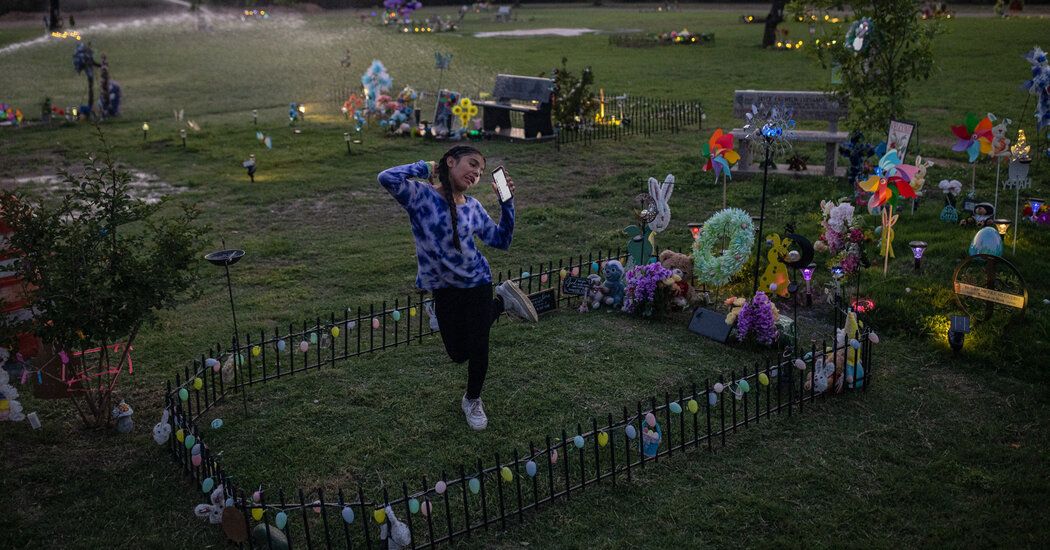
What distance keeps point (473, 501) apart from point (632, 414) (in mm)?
1845

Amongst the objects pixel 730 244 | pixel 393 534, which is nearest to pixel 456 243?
pixel 393 534

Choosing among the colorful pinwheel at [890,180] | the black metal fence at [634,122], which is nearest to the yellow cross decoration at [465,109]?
the black metal fence at [634,122]

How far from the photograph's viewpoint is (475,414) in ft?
26.5

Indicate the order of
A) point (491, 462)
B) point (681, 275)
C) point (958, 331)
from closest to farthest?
point (491, 462) → point (958, 331) → point (681, 275)

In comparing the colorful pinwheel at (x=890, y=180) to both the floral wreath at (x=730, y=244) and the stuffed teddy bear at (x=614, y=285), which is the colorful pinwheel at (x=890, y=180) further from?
the stuffed teddy bear at (x=614, y=285)

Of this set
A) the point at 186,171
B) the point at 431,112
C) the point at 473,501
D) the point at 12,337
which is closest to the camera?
the point at 473,501

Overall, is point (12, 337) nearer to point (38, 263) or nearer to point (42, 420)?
point (38, 263)

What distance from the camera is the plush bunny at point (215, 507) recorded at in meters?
6.59

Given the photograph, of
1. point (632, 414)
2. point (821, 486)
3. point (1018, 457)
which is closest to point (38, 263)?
point (632, 414)

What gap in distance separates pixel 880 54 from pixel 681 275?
781cm

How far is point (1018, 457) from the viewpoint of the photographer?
7242mm

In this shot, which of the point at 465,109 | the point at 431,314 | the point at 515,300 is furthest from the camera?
the point at 465,109

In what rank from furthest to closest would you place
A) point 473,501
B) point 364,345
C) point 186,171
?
point 186,171 < point 364,345 < point 473,501

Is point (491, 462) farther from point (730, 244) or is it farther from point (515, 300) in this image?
point (730, 244)
